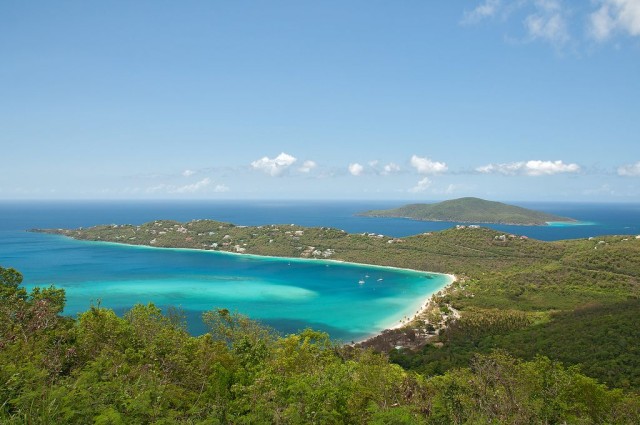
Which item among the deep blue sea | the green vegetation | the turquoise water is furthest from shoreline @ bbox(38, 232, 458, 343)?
the green vegetation

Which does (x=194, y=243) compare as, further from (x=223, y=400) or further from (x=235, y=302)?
(x=223, y=400)

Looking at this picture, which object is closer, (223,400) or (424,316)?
(223,400)

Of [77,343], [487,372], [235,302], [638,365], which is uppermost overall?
[77,343]

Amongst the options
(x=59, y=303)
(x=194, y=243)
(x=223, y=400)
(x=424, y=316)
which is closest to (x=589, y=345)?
(x=424, y=316)

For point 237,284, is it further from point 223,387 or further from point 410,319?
point 223,387

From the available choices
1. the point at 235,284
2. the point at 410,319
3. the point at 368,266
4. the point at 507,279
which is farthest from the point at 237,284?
the point at 507,279
